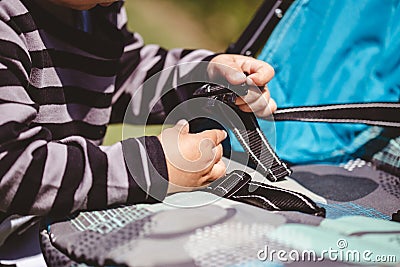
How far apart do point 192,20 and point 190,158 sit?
5.44ft

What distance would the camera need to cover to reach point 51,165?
0.65 meters

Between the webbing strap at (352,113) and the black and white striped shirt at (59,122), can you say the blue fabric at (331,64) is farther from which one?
the black and white striped shirt at (59,122)

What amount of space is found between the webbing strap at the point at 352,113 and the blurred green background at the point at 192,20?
129 centimetres

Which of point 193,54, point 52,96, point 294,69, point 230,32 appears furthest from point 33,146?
point 230,32

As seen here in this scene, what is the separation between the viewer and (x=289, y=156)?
0.98 metres

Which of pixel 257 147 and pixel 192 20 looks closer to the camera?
pixel 257 147

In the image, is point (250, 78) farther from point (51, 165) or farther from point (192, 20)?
point (192, 20)

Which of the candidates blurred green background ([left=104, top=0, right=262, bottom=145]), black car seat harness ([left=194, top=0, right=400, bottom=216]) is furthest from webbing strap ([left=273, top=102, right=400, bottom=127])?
blurred green background ([left=104, top=0, right=262, bottom=145])

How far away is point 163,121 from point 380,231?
1.42 ft

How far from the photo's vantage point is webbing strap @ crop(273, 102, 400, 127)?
0.83m

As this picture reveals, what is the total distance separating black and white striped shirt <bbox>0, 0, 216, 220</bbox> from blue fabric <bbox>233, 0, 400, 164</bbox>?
0.29 meters

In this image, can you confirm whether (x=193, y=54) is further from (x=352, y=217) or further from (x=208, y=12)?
(x=208, y=12)

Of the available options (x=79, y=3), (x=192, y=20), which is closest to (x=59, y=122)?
(x=79, y=3)

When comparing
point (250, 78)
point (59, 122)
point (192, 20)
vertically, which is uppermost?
point (250, 78)
